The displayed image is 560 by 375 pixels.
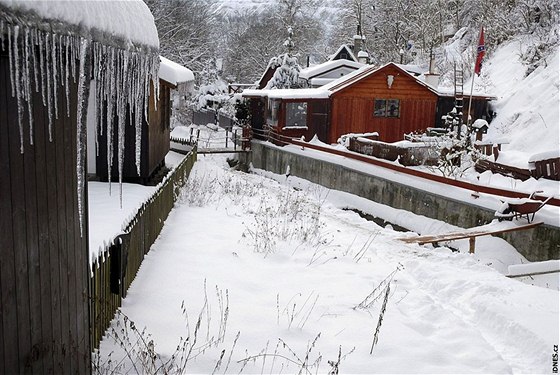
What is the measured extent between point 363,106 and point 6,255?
22646 millimetres

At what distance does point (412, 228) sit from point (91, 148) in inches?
340

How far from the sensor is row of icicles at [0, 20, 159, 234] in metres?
2.35

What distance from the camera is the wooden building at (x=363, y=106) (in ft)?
78.4

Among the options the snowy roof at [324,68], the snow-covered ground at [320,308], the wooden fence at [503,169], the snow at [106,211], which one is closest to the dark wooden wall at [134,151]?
the snow at [106,211]

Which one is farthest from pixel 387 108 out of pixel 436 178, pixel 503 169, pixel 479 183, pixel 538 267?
pixel 538 267

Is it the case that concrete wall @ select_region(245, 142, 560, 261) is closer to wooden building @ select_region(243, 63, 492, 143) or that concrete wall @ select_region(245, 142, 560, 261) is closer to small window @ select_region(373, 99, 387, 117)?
wooden building @ select_region(243, 63, 492, 143)

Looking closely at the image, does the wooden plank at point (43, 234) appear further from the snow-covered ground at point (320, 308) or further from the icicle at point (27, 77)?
the snow-covered ground at point (320, 308)

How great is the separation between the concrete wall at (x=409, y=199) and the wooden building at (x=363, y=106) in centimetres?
308

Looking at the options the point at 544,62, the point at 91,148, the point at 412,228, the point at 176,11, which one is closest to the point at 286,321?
the point at 91,148

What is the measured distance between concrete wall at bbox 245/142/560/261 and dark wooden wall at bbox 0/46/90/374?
9.49 m

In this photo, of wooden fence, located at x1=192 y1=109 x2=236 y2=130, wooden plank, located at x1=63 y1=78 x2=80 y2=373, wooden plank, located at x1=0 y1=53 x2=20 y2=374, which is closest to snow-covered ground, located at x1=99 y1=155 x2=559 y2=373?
wooden plank, located at x1=63 y1=78 x2=80 y2=373

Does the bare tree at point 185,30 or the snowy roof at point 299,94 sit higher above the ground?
the bare tree at point 185,30

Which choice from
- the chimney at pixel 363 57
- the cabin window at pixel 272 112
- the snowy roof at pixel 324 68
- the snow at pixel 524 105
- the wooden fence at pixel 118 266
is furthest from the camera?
the chimney at pixel 363 57

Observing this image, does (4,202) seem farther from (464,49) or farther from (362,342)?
(464,49)
